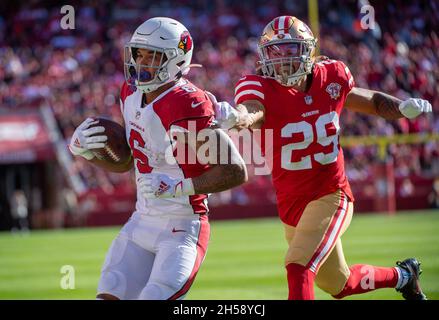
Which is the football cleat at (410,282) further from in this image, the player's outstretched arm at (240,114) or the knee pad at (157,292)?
the knee pad at (157,292)

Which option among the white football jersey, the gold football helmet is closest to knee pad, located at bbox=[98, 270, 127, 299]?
the white football jersey

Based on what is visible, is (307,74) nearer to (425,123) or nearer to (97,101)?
(425,123)

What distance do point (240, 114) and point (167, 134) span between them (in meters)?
0.46

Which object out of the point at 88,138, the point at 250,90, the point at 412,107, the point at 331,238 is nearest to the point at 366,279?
the point at 331,238

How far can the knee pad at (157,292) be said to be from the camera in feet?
14.3

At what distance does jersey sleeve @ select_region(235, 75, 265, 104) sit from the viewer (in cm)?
533

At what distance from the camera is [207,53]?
22.5 metres

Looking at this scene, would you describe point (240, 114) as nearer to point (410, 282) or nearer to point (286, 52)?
point (286, 52)

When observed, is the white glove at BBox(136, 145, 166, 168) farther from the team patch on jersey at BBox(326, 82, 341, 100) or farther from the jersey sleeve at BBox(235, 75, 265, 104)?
the team patch on jersey at BBox(326, 82, 341, 100)

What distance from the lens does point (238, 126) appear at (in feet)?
15.8

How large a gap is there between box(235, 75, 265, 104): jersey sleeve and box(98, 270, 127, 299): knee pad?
1.41 metres

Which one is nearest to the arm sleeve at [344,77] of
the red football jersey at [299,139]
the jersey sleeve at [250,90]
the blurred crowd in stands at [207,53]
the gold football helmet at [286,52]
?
the red football jersey at [299,139]

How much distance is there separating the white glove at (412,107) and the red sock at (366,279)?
106 cm

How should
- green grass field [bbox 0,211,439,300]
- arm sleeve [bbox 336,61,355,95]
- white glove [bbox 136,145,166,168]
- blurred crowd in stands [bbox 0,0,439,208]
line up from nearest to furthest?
1. white glove [bbox 136,145,166,168]
2. arm sleeve [bbox 336,61,355,95]
3. green grass field [bbox 0,211,439,300]
4. blurred crowd in stands [bbox 0,0,439,208]
